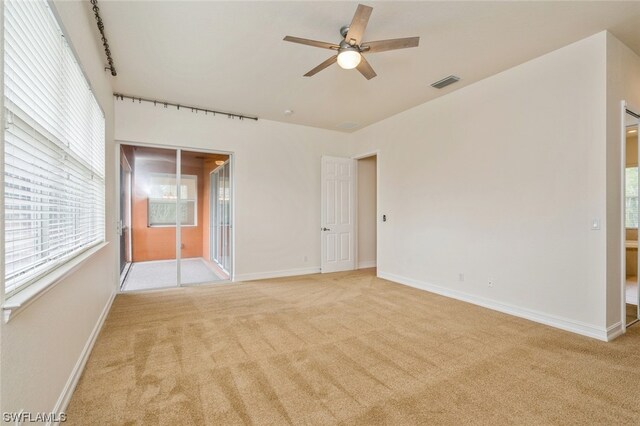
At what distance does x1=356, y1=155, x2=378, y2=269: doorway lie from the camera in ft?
21.3

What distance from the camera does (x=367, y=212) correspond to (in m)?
6.61

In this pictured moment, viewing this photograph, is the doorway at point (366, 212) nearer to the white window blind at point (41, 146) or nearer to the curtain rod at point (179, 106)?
the curtain rod at point (179, 106)

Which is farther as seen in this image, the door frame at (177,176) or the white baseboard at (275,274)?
the white baseboard at (275,274)

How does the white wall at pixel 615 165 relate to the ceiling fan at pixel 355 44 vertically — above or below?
below

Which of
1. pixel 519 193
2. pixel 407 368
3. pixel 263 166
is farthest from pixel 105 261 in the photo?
pixel 519 193

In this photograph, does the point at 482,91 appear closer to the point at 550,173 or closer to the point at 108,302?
the point at 550,173

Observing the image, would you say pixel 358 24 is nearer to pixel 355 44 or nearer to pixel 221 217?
pixel 355 44

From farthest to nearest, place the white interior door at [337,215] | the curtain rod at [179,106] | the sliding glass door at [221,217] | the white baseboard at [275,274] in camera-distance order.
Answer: the white interior door at [337,215] → the sliding glass door at [221,217] → the white baseboard at [275,274] → the curtain rod at [179,106]

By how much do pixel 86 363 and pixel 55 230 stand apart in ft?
4.00

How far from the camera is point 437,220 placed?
176 inches

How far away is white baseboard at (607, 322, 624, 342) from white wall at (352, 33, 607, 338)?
0.08m

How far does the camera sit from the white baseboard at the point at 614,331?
112 inches

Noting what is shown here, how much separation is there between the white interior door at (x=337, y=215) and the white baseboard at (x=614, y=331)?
13.0ft

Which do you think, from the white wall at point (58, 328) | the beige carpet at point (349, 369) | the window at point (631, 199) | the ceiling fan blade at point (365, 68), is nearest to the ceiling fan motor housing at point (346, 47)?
the ceiling fan blade at point (365, 68)
